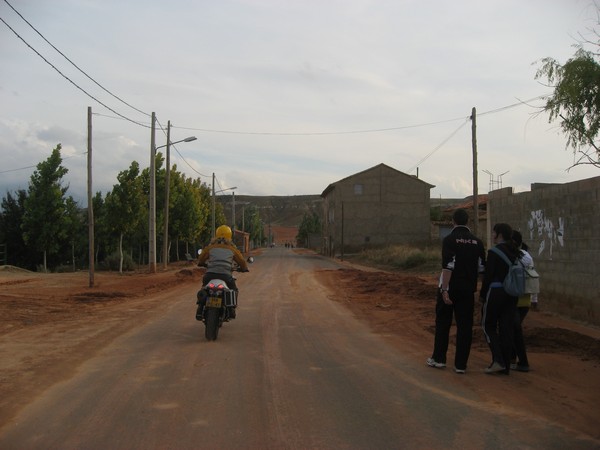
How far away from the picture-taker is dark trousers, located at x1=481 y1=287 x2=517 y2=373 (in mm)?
6777

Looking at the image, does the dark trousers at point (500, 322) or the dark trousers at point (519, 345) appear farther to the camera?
the dark trousers at point (519, 345)

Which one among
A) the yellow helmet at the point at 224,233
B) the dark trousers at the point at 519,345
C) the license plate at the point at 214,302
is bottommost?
the dark trousers at the point at 519,345

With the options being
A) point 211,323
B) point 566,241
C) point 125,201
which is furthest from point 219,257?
point 125,201

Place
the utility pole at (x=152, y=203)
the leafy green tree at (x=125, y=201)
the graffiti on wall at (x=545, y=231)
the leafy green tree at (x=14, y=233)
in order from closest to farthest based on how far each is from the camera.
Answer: the graffiti on wall at (x=545, y=231) < the utility pole at (x=152, y=203) < the leafy green tree at (x=125, y=201) < the leafy green tree at (x=14, y=233)

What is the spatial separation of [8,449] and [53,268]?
129 ft

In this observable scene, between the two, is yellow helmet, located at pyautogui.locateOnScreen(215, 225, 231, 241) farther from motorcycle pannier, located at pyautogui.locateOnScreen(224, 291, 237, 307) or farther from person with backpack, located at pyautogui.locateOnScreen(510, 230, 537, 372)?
person with backpack, located at pyautogui.locateOnScreen(510, 230, 537, 372)

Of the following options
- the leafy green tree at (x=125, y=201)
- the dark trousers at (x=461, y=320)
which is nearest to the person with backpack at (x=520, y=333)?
the dark trousers at (x=461, y=320)

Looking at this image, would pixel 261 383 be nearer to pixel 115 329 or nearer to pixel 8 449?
pixel 8 449

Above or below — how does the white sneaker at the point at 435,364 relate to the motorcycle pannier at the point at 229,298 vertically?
below

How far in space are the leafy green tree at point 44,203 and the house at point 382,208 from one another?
3604cm

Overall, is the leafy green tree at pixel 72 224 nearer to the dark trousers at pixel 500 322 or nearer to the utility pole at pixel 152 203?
the utility pole at pixel 152 203

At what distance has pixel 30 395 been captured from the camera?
18.8 ft

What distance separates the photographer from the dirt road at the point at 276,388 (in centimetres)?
459

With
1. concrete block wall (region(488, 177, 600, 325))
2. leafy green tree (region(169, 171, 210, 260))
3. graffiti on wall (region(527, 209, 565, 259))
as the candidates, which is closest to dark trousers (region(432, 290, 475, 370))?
→ concrete block wall (region(488, 177, 600, 325))
